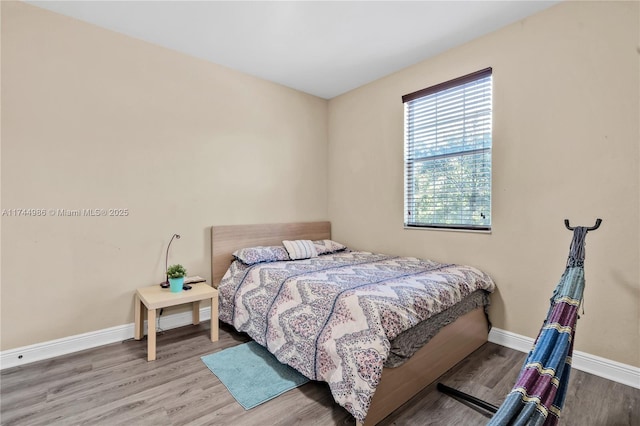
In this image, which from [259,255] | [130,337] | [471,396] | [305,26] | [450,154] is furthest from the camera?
[259,255]

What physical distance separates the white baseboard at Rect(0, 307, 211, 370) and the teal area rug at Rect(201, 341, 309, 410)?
79 cm

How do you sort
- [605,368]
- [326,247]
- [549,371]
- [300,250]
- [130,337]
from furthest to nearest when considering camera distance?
1. [326,247]
2. [300,250]
3. [130,337]
4. [605,368]
5. [549,371]

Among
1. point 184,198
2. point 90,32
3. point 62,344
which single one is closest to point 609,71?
point 184,198

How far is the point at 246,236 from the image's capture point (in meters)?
3.36

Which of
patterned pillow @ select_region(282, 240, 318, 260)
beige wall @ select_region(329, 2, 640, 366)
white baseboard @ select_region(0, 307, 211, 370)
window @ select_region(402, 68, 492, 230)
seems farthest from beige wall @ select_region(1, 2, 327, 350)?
beige wall @ select_region(329, 2, 640, 366)

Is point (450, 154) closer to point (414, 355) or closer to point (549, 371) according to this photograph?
point (414, 355)

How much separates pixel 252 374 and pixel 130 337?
1.34m

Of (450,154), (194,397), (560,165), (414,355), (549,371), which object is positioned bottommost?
(194,397)

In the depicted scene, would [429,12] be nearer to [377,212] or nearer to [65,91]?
[377,212]

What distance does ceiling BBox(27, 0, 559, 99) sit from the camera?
7.47ft

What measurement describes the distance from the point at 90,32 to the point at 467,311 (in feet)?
12.4

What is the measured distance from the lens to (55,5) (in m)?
2.28

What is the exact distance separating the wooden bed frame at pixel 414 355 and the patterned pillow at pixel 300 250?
367 millimetres

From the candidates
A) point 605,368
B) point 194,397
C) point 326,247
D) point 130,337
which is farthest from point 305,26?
point 605,368
